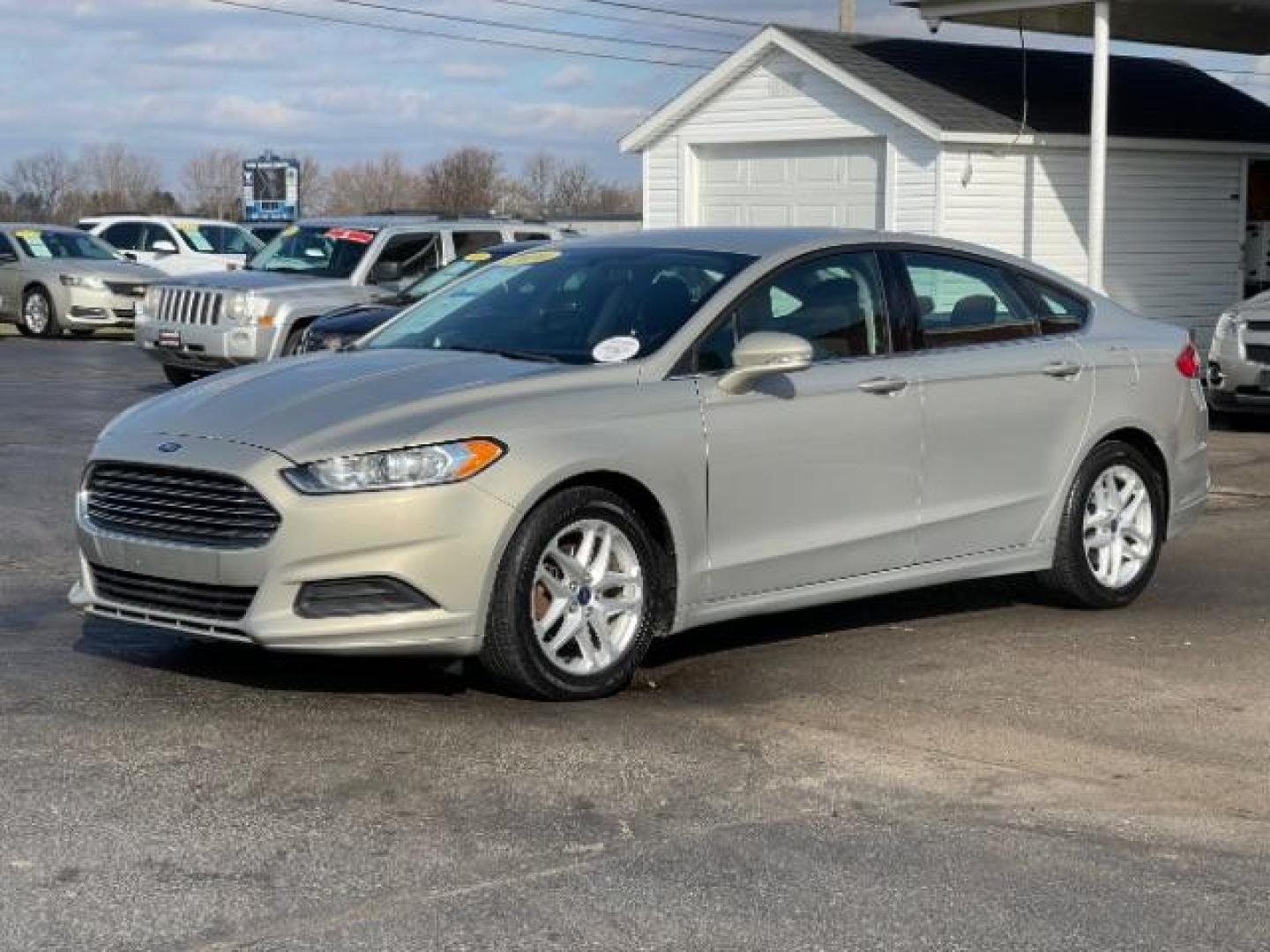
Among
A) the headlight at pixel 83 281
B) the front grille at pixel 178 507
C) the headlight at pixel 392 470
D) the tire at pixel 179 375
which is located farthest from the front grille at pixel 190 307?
the headlight at pixel 392 470

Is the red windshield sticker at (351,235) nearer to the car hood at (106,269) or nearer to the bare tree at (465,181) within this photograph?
the car hood at (106,269)

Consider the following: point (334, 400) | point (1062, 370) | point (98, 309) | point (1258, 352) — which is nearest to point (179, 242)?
point (98, 309)

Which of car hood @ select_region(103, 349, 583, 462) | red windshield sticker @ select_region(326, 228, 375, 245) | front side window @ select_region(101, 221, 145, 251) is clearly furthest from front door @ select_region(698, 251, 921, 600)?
front side window @ select_region(101, 221, 145, 251)

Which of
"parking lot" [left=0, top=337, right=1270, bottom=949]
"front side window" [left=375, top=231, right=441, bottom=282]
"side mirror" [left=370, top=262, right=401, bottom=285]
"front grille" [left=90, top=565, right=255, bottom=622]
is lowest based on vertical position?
"parking lot" [left=0, top=337, right=1270, bottom=949]

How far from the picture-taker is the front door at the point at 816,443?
704 cm

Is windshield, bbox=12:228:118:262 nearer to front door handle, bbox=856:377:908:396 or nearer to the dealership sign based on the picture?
front door handle, bbox=856:377:908:396

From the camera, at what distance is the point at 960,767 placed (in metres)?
5.96

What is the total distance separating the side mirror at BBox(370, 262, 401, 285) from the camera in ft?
61.6

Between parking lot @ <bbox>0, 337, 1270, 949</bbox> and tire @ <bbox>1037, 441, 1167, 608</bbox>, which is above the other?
tire @ <bbox>1037, 441, 1167, 608</bbox>

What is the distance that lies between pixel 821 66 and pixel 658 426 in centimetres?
1533

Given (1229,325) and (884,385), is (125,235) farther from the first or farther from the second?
(884,385)

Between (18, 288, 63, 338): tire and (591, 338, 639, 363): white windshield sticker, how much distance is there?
2207cm

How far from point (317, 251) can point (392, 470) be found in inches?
518

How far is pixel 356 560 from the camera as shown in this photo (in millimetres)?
6223
